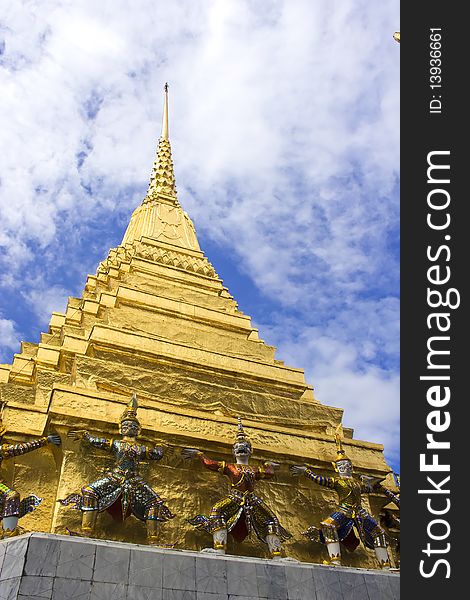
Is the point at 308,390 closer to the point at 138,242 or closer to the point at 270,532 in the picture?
the point at 270,532

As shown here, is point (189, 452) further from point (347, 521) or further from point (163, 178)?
point (163, 178)

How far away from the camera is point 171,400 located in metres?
13.8

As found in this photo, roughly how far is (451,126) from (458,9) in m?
2.05

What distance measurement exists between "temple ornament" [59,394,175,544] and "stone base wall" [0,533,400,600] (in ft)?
4.46

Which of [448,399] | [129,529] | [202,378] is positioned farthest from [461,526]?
[202,378]

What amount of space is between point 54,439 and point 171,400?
11.6 ft

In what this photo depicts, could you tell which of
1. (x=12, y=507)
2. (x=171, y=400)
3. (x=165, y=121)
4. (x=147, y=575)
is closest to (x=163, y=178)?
(x=165, y=121)

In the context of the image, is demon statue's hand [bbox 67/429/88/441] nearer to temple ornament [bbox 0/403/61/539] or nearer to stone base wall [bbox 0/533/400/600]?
temple ornament [bbox 0/403/61/539]

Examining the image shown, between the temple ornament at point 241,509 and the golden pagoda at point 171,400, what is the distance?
0.59 metres

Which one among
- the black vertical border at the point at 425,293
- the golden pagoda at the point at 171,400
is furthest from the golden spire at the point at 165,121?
the black vertical border at the point at 425,293

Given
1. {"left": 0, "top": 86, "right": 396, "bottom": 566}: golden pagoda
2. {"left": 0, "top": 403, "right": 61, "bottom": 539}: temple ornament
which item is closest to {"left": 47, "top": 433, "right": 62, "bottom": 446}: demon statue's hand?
{"left": 0, "top": 86, "right": 396, "bottom": 566}: golden pagoda

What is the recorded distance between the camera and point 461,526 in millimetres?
8031

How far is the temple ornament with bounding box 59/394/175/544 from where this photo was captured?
384 inches

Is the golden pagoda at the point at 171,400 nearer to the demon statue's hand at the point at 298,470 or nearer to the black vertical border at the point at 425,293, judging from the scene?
the demon statue's hand at the point at 298,470
